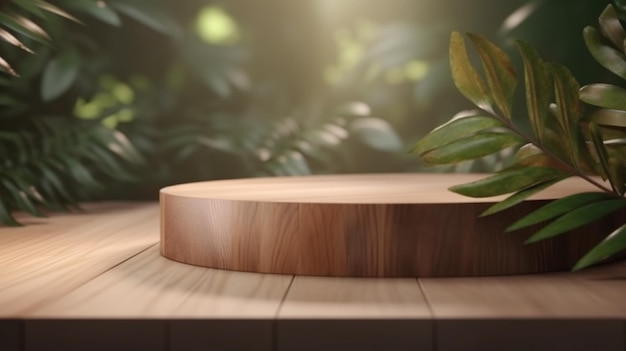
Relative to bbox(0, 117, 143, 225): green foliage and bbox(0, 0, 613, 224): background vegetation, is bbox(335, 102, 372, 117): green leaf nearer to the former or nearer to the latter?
bbox(0, 0, 613, 224): background vegetation

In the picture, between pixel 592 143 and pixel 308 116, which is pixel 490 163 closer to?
pixel 308 116

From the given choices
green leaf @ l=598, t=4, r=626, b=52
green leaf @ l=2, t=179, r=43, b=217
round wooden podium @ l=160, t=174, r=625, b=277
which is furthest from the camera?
green leaf @ l=2, t=179, r=43, b=217

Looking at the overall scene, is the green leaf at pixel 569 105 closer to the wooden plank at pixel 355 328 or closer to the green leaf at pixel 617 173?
the green leaf at pixel 617 173

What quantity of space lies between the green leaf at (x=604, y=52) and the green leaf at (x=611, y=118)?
65mm

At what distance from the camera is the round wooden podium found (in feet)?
3.59

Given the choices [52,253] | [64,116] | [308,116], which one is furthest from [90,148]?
[52,253]

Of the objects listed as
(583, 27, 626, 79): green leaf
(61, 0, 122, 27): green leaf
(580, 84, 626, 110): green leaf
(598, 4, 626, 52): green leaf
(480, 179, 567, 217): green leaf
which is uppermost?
(61, 0, 122, 27): green leaf

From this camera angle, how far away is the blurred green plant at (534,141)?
1036 millimetres

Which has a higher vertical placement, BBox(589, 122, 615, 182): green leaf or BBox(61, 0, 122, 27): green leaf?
BBox(61, 0, 122, 27): green leaf

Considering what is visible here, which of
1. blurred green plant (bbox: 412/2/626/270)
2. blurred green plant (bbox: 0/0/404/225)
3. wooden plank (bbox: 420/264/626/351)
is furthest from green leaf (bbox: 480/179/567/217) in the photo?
blurred green plant (bbox: 0/0/404/225)

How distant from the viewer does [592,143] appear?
115 cm

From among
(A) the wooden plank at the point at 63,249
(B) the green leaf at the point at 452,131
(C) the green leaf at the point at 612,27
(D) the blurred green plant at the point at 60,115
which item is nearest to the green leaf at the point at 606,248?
(B) the green leaf at the point at 452,131

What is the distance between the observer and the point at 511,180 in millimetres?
1058

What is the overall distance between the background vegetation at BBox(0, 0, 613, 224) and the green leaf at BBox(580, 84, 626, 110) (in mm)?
1382
